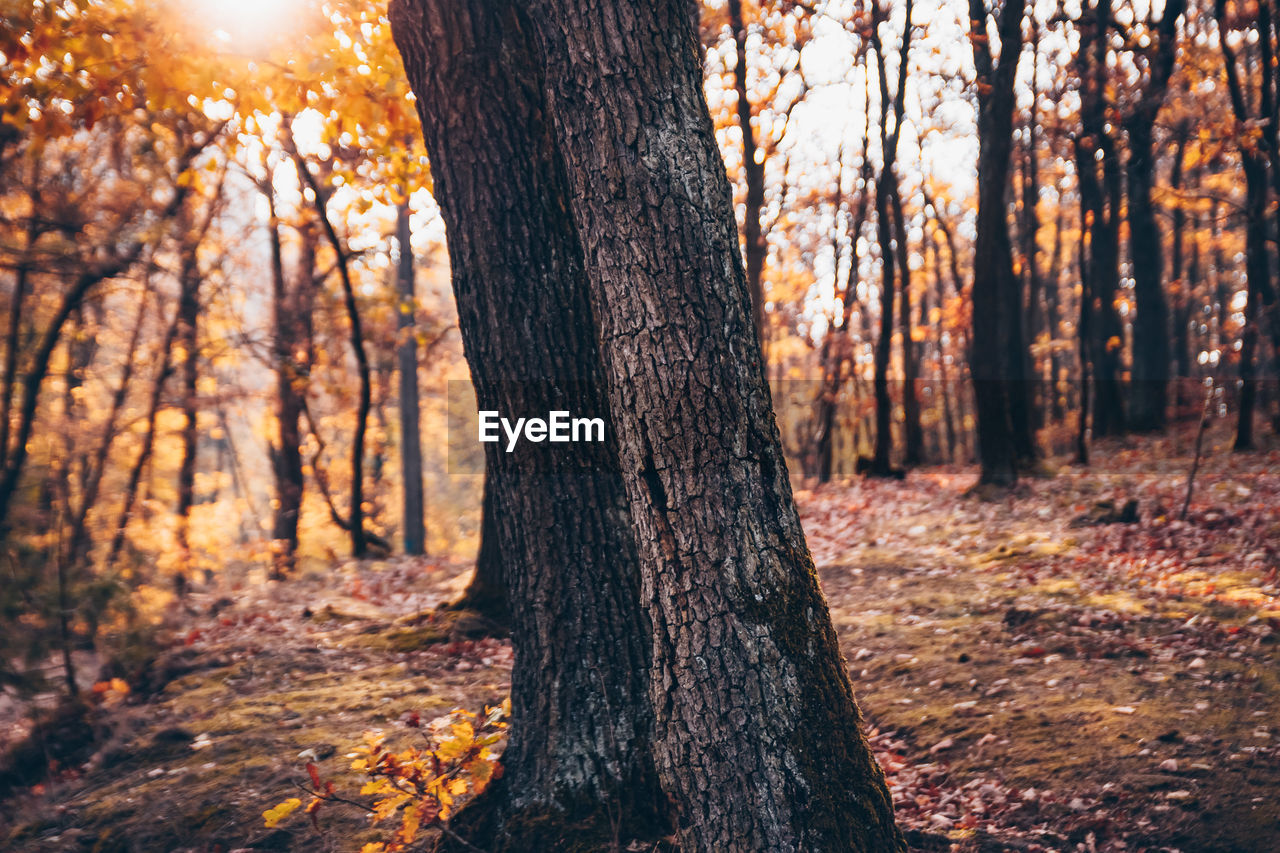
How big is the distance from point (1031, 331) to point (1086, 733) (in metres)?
20.1

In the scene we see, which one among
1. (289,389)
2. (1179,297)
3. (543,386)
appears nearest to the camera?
(543,386)

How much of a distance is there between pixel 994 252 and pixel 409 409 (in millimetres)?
11299

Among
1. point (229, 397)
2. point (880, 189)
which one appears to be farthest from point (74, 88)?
point (880, 189)

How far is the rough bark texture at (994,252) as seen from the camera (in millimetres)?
10852

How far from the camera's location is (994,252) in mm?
11000

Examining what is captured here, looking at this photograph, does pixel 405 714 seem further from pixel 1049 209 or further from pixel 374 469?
pixel 1049 209

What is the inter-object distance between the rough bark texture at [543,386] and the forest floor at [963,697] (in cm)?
130

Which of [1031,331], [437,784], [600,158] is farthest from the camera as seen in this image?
[1031,331]

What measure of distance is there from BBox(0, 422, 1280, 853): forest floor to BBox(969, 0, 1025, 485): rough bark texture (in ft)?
8.57

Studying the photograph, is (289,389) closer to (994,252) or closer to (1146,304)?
(994,252)

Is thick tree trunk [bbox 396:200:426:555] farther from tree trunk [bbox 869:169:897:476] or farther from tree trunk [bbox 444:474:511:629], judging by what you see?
tree trunk [bbox 869:169:897:476]

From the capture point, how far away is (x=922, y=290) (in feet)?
92.5

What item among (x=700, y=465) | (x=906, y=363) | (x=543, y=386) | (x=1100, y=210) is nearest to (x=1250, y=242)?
(x=1100, y=210)

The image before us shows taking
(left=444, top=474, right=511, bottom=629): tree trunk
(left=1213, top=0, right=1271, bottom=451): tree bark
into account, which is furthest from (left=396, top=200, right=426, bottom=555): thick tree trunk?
(left=1213, top=0, right=1271, bottom=451): tree bark
